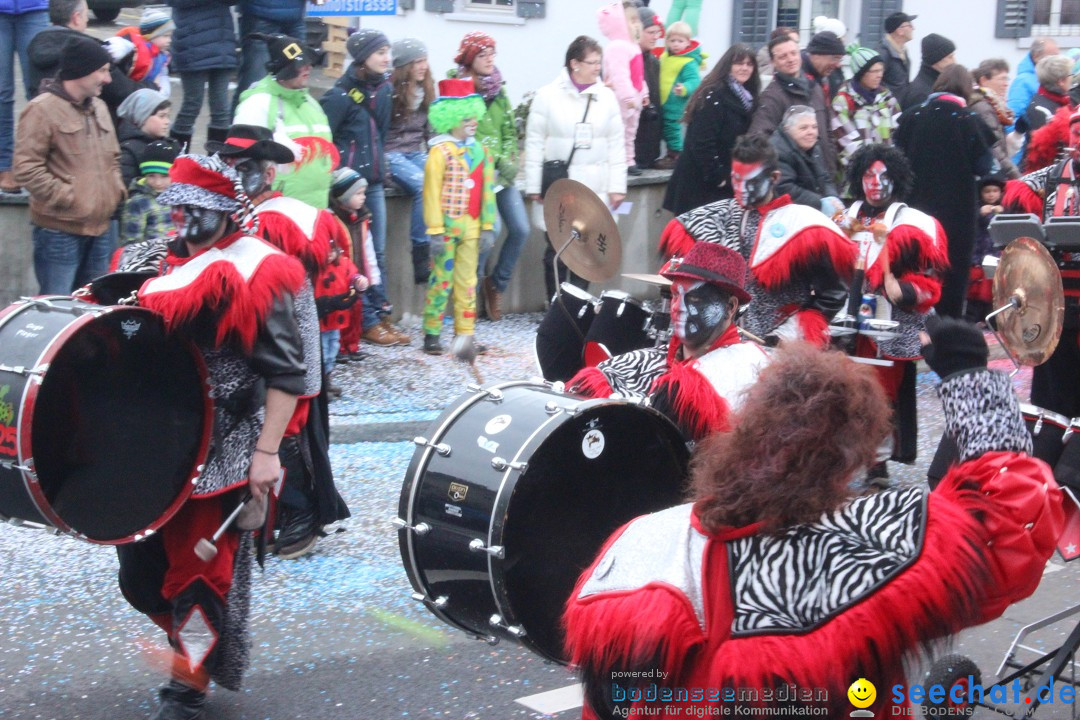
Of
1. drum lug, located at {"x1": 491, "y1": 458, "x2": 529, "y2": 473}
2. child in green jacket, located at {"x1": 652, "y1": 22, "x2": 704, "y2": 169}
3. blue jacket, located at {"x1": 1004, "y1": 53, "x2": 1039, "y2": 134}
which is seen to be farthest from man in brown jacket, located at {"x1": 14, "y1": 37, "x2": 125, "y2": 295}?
blue jacket, located at {"x1": 1004, "y1": 53, "x2": 1039, "y2": 134}

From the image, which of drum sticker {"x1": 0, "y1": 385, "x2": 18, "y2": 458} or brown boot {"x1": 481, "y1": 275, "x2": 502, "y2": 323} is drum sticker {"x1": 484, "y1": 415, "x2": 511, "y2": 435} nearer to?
drum sticker {"x1": 0, "y1": 385, "x2": 18, "y2": 458}

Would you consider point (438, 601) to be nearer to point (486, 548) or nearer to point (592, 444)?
point (486, 548)

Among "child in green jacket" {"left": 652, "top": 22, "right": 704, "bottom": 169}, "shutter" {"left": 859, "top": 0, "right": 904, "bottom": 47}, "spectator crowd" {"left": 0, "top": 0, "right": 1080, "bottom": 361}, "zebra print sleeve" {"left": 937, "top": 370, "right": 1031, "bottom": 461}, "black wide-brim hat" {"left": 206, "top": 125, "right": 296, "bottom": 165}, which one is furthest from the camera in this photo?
Result: "shutter" {"left": 859, "top": 0, "right": 904, "bottom": 47}

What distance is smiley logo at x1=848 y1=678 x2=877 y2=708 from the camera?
234 centimetres

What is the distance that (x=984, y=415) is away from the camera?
247cm

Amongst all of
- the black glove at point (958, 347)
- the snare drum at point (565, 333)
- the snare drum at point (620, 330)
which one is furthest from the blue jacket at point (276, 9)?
the black glove at point (958, 347)

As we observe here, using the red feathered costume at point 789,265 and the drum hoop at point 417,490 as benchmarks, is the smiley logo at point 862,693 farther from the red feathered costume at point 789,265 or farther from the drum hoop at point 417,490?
the red feathered costume at point 789,265

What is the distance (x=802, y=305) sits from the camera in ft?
18.8

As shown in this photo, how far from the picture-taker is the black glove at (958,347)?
2520mm

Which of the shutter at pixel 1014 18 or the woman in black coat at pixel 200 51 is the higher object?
the shutter at pixel 1014 18

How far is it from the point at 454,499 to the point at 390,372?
4.76 meters

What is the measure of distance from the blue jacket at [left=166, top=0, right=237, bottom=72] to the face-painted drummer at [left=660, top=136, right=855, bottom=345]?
13.0 ft

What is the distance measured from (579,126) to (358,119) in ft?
5.18

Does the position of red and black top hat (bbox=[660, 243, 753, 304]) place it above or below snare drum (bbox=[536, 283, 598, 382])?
above
